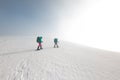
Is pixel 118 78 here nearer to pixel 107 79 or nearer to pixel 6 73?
pixel 107 79

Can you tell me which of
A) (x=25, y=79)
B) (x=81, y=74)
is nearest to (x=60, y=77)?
(x=81, y=74)

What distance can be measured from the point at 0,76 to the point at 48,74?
2.85 m

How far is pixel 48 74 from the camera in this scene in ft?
19.1

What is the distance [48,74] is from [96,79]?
3.16 meters

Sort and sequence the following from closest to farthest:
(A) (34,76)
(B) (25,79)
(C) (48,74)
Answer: (B) (25,79) → (A) (34,76) → (C) (48,74)

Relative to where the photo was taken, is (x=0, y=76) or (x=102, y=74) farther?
(x=102, y=74)

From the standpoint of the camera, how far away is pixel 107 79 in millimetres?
5602

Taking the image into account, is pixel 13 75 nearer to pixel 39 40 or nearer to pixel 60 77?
pixel 60 77

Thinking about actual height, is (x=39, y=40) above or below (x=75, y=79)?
above

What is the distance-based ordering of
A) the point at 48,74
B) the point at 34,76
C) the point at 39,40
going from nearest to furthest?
1. the point at 34,76
2. the point at 48,74
3. the point at 39,40

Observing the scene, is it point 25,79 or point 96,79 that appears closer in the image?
point 25,79

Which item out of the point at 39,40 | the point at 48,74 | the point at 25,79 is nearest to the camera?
the point at 25,79

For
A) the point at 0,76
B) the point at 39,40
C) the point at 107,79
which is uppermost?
the point at 39,40

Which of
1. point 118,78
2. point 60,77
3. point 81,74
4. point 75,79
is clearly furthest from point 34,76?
point 118,78
